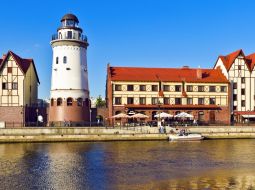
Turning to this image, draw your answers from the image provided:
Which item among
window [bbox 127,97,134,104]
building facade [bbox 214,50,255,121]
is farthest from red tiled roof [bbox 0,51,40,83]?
building facade [bbox 214,50,255,121]

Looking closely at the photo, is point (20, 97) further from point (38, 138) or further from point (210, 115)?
point (210, 115)

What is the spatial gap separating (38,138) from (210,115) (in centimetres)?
3417

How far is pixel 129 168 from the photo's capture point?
3231 centimetres

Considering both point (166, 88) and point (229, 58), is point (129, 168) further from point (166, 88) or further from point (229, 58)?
point (229, 58)

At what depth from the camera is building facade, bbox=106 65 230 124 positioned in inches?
2788

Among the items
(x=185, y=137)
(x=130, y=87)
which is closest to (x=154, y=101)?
(x=130, y=87)

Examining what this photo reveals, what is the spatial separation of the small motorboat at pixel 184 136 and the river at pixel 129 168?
9.40 meters

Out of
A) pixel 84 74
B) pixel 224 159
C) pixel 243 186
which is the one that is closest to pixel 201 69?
pixel 84 74

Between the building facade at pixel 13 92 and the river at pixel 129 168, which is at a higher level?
the building facade at pixel 13 92

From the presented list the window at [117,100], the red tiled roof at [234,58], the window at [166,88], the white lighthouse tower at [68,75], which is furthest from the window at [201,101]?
the white lighthouse tower at [68,75]

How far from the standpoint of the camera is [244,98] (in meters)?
77.3

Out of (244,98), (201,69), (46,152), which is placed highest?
(201,69)

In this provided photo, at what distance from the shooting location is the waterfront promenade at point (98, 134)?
56.0m

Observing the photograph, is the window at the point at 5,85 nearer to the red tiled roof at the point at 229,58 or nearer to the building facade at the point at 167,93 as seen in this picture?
the building facade at the point at 167,93
